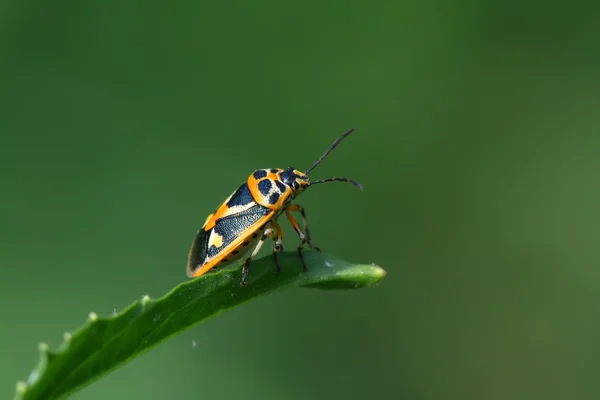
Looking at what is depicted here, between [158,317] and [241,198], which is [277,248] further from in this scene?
[158,317]

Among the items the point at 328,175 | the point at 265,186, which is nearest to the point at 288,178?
the point at 265,186

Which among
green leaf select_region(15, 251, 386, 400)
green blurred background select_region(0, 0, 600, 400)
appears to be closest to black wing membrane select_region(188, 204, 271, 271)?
green leaf select_region(15, 251, 386, 400)

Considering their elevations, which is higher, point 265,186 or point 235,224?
point 265,186

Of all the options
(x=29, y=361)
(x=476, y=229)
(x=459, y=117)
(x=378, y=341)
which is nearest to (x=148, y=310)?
(x=29, y=361)

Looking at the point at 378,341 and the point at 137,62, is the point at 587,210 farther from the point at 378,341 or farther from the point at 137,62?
the point at 137,62

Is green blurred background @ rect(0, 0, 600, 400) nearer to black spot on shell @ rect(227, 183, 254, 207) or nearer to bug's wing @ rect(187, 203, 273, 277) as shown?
bug's wing @ rect(187, 203, 273, 277)

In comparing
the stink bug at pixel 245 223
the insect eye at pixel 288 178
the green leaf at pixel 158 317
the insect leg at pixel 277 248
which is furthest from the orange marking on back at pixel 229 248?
the green leaf at pixel 158 317

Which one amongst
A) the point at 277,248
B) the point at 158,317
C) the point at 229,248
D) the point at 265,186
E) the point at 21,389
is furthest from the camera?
the point at 265,186
